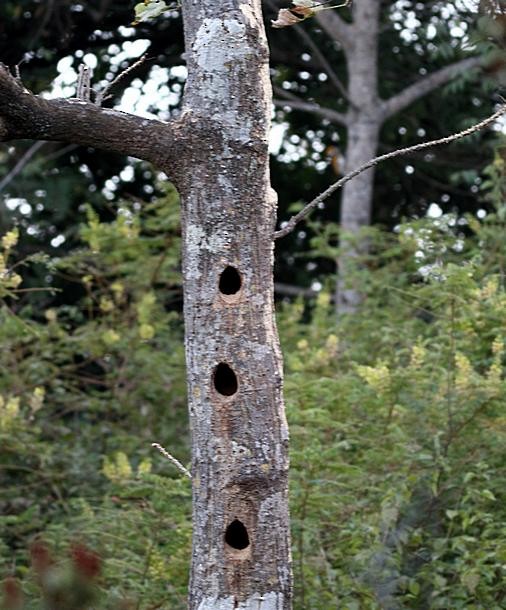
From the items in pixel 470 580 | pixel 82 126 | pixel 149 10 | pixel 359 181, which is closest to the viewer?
pixel 82 126

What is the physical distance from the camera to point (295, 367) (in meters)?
7.35

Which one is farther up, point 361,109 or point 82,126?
point 361,109

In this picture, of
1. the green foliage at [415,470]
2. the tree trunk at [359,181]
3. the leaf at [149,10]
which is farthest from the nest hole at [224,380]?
the tree trunk at [359,181]

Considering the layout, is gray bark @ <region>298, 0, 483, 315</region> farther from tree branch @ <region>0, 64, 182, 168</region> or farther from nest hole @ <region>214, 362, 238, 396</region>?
nest hole @ <region>214, 362, 238, 396</region>

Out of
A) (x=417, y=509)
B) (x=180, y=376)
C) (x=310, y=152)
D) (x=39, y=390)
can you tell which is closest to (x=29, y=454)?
(x=39, y=390)

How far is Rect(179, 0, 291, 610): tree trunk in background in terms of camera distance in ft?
12.3

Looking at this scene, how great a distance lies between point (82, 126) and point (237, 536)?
1.29 meters

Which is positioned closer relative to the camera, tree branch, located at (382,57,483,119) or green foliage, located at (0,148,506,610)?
green foliage, located at (0,148,506,610)

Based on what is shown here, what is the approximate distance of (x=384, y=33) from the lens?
12.4 m

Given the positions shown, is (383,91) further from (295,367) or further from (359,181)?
(295,367)

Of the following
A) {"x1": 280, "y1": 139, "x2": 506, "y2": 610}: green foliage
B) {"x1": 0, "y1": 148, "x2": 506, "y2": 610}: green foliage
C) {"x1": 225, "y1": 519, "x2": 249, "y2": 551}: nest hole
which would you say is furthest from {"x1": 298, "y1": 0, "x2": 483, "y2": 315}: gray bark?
{"x1": 225, "y1": 519, "x2": 249, "y2": 551}: nest hole

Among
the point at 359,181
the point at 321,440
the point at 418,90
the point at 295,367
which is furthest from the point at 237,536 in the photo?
the point at 418,90

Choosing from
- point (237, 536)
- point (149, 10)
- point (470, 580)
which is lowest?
point (237, 536)

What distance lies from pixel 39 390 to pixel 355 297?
3.19 metres
